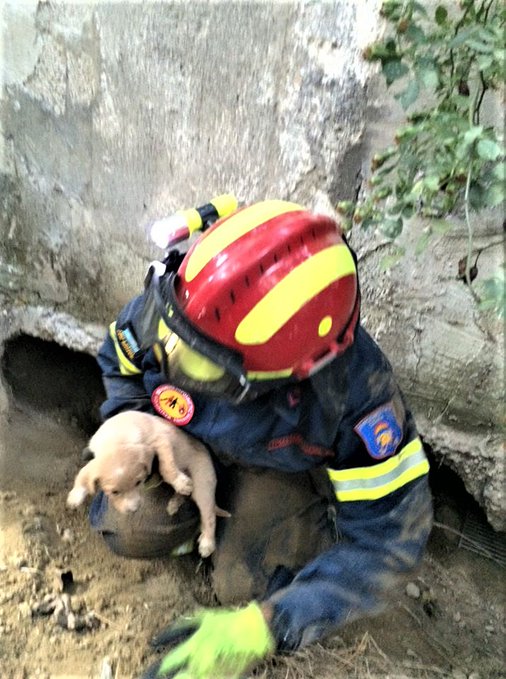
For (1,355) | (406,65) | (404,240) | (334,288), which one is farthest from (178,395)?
(1,355)

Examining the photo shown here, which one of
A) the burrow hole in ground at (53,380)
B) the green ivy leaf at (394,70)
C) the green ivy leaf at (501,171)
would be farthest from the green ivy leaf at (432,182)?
the burrow hole in ground at (53,380)

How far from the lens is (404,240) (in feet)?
4.92

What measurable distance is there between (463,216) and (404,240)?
6.2 inches

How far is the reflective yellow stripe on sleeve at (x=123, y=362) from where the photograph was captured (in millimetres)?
1628

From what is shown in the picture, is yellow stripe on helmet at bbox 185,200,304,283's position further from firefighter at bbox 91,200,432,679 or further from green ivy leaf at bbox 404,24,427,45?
green ivy leaf at bbox 404,24,427,45

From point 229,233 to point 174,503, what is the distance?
800 mm

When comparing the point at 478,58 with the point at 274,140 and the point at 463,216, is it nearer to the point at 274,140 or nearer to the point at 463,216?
the point at 463,216

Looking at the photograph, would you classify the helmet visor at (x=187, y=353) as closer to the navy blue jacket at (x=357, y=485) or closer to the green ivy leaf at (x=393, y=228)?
the navy blue jacket at (x=357, y=485)

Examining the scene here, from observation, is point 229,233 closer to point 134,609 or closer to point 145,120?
point 145,120

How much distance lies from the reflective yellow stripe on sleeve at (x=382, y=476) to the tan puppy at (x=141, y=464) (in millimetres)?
364

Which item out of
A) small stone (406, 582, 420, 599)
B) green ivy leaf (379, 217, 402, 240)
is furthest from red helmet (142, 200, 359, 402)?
small stone (406, 582, 420, 599)

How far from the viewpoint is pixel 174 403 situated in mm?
1526

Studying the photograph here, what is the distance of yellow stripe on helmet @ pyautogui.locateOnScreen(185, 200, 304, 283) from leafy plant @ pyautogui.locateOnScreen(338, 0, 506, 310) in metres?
0.27

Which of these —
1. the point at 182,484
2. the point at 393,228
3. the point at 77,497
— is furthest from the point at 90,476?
the point at 393,228
